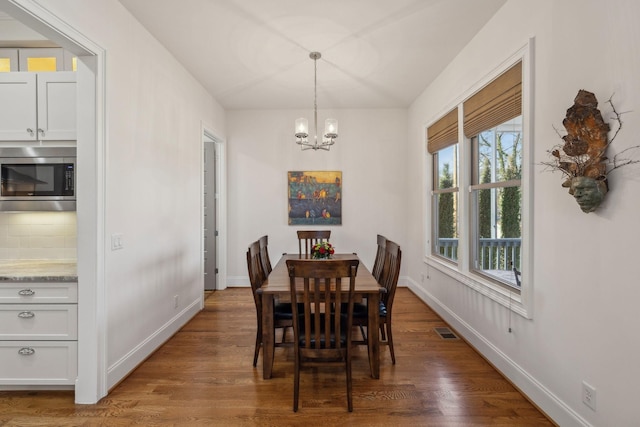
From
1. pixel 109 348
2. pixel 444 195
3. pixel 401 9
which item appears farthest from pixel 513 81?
pixel 109 348

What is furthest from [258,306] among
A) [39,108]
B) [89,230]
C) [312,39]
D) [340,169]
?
[340,169]

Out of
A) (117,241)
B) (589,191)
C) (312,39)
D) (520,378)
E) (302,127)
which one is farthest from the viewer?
(302,127)

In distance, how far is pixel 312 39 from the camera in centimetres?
307

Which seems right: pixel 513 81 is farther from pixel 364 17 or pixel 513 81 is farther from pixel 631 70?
pixel 364 17

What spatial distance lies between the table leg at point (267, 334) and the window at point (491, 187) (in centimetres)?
183

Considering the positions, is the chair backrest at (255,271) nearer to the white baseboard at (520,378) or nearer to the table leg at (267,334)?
the table leg at (267,334)

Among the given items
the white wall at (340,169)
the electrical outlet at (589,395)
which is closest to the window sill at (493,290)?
the electrical outlet at (589,395)

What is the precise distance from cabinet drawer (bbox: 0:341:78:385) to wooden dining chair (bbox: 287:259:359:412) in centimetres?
157

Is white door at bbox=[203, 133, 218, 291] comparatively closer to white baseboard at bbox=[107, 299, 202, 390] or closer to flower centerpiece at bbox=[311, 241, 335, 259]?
white baseboard at bbox=[107, 299, 202, 390]

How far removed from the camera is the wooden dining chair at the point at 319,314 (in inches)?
81.0

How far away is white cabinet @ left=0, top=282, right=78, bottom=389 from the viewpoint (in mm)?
2238

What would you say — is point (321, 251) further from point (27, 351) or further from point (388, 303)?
point (27, 351)

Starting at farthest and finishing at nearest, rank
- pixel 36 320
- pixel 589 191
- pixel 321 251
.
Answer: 1. pixel 321 251
2. pixel 36 320
3. pixel 589 191

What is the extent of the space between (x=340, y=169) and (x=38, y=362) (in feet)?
13.7
